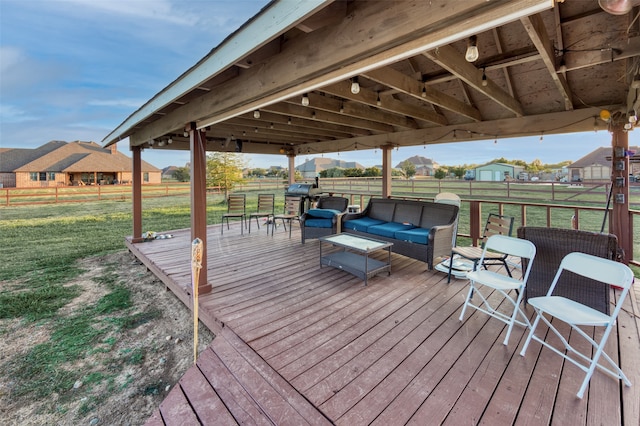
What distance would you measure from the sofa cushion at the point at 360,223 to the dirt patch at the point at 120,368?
3.03m

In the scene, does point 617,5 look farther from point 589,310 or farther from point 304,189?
point 304,189

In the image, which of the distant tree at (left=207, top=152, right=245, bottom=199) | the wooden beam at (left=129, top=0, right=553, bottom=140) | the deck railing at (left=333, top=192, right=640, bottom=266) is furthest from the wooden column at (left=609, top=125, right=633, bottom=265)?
the distant tree at (left=207, top=152, right=245, bottom=199)

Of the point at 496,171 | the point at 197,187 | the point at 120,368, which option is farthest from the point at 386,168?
the point at 496,171

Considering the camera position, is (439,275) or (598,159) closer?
(439,275)

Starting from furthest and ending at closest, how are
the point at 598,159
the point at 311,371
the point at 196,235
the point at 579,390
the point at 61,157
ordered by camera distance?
the point at 61,157, the point at 598,159, the point at 196,235, the point at 311,371, the point at 579,390

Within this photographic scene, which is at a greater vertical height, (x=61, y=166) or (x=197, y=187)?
(x=61, y=166)

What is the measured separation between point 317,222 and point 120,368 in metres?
3.73

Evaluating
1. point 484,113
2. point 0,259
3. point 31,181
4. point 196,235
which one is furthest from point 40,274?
point 31,181

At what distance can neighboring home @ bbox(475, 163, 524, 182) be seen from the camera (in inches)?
1027

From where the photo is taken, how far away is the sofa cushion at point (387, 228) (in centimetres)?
452

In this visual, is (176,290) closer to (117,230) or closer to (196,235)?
(196,235)

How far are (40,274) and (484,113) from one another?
8.40 metres

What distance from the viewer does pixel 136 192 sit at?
232 inches

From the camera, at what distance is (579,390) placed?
5.54 ft
